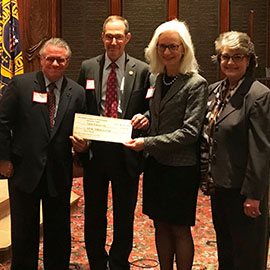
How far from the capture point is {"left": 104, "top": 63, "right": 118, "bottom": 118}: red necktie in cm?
297

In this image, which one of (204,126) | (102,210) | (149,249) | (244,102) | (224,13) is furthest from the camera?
(224,13)

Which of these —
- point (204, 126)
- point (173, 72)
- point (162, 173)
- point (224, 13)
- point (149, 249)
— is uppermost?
point (224, 13)

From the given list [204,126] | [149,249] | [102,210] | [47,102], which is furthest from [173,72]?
[149,249]

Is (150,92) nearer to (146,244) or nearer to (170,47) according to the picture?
(170,47)

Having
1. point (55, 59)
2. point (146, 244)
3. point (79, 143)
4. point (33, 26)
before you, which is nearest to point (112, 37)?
point (55, 59)

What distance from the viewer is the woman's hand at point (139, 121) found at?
2.78 m

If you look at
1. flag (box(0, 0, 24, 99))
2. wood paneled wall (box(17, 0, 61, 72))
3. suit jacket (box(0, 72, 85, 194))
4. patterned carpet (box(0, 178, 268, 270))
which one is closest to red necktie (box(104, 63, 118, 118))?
suit jacket (box(0, 72, 85, 194))

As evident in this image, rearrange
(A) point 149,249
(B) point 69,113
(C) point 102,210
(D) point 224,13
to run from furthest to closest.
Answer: (D) point 224,13
(A) point 149,249
(C) point 102,210
(B) point 69,113

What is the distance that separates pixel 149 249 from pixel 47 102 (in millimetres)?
1658

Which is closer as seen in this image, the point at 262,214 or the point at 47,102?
the point at 262,214

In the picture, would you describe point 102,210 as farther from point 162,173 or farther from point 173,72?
point 173,72

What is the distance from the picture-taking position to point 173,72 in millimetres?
2693

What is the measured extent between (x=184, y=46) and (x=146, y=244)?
1.95 m

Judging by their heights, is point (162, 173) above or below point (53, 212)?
above
